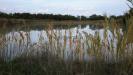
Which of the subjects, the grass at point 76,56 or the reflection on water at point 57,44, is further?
the reflection on water at point 57,44

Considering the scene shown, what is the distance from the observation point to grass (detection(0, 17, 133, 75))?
5598mm

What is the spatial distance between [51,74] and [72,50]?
1456mm

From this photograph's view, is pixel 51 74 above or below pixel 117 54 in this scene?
below

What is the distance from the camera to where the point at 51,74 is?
19.1 ft

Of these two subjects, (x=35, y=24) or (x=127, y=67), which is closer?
(x=127, y=67)

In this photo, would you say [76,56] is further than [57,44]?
No

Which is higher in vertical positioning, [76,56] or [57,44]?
[57,44]

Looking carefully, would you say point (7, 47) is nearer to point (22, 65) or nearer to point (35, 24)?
point (22, 65)

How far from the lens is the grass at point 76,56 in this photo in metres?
5.60

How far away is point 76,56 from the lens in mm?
6863

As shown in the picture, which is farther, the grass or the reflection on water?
the reflection on water

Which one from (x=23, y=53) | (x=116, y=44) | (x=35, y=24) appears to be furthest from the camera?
(x=35, y=24)

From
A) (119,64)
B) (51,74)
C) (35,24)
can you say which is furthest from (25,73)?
(35,24)

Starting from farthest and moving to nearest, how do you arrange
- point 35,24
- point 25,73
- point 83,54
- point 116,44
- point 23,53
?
point 35,24, point 23,53, point 83,54, point 25,73, point 116,44
